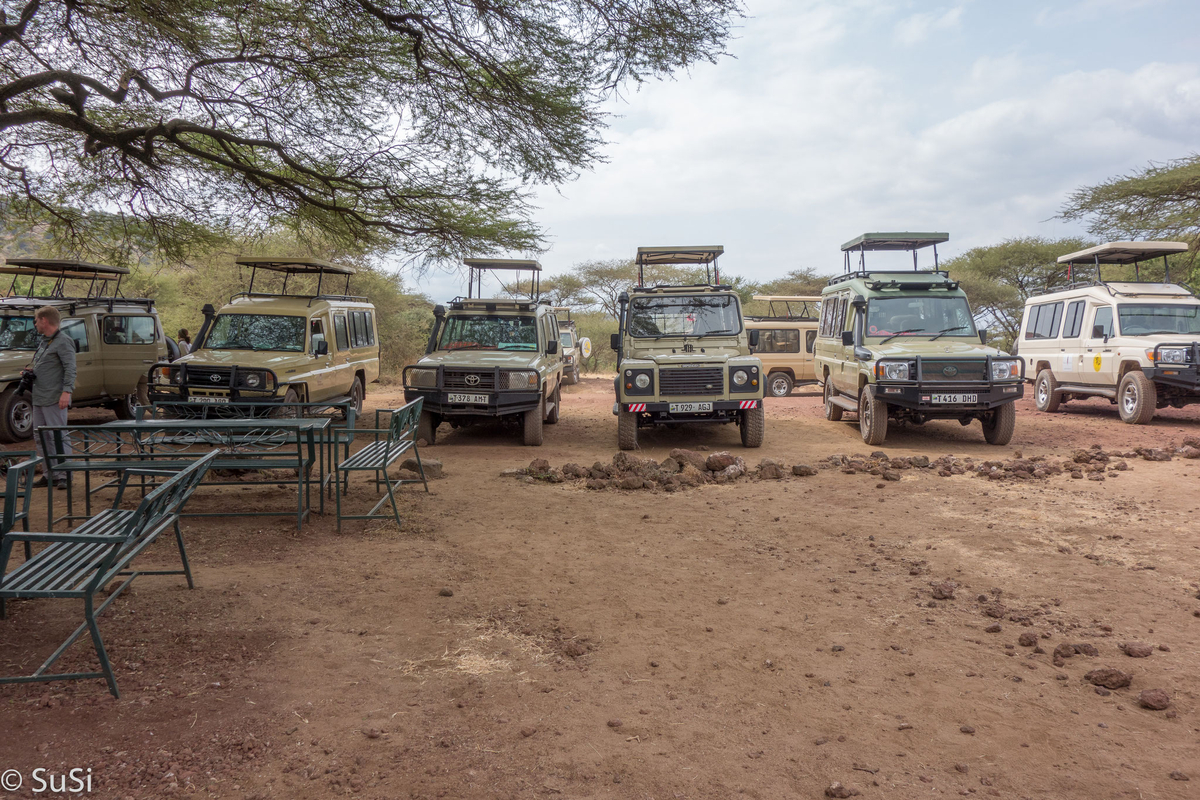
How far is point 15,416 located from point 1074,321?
16493 mm

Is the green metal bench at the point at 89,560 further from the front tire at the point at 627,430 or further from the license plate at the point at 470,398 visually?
the front tire at the point at 627,430

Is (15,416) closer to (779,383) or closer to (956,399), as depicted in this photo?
(956,399)

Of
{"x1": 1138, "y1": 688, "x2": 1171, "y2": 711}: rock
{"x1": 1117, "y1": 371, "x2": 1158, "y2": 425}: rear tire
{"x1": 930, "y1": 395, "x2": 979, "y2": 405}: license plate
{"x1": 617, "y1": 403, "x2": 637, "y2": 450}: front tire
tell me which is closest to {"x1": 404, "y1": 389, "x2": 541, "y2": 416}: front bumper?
{"x1": 617, "y1": 403, "x2": 637, "y2": 450}: front tire

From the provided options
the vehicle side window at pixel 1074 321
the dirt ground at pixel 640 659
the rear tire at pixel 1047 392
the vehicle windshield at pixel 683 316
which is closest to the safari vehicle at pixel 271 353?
the dirt ground at pixel 640 659

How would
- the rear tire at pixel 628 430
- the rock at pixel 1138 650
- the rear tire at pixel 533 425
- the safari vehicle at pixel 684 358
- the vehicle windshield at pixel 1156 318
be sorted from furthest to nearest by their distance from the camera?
1. the vehicle windshield at pixel 1156 318
2. the rear tire at pixel 533 425
3. the rear tire at pixel 628 430
4. the safari vehicle at pixel 684 358
5. the rock at pixel 1138 650

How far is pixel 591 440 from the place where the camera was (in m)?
11.3

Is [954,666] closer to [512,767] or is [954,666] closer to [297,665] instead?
[512,767]

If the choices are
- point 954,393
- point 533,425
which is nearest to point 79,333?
point 533,425

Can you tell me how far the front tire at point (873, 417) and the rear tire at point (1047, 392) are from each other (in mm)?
5581

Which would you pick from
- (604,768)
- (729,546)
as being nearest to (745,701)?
(604,768)

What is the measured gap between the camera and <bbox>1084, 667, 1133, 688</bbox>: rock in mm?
3293

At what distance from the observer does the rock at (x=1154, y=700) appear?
10.1 feet

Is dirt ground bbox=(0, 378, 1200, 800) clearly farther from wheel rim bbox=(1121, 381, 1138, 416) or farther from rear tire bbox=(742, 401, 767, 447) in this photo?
wheel rim bbox=(1121, 381, 1138, 416)

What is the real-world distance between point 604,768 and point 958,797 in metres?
1.18
